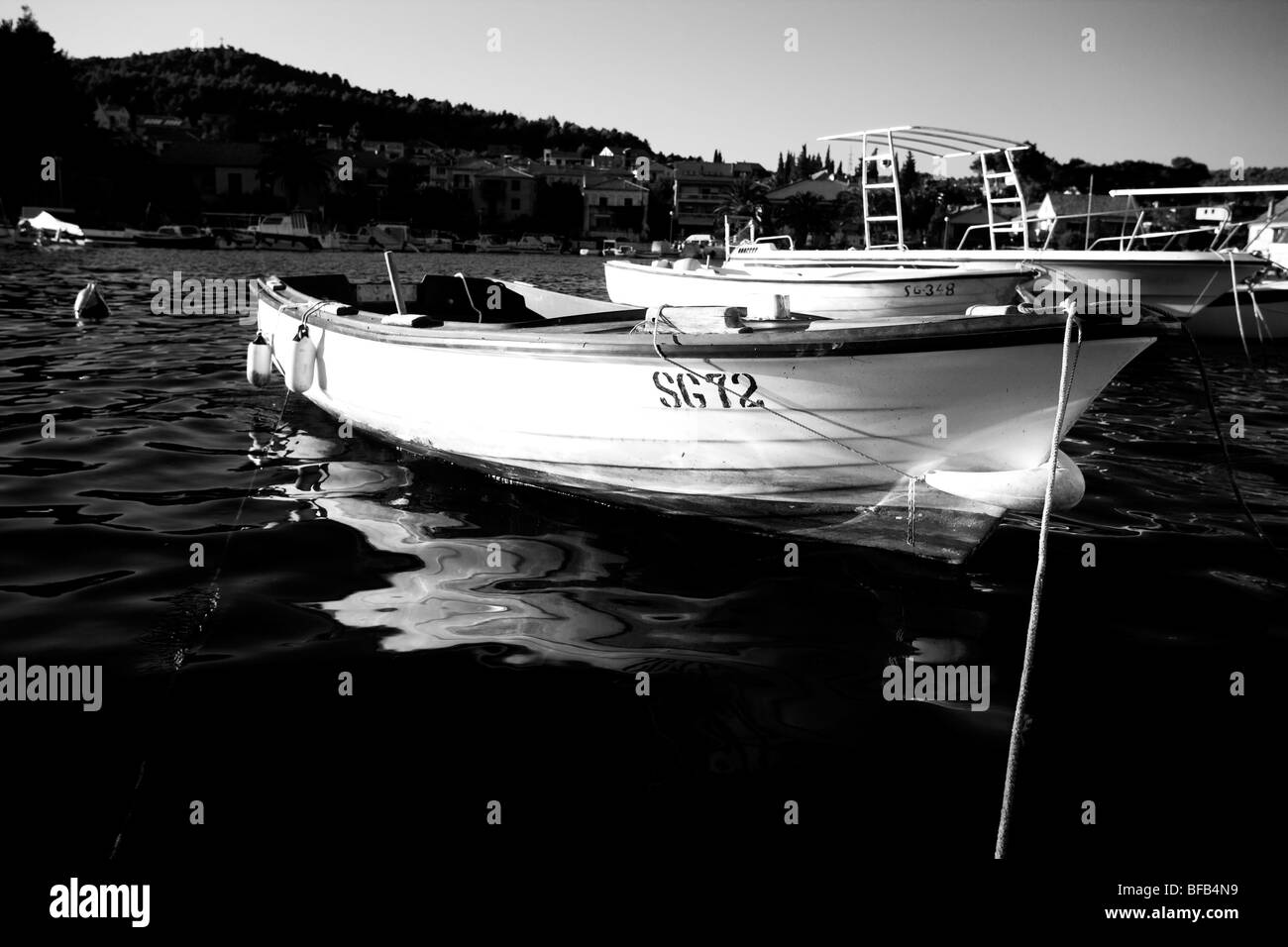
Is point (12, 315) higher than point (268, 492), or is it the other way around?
point (12, 315)

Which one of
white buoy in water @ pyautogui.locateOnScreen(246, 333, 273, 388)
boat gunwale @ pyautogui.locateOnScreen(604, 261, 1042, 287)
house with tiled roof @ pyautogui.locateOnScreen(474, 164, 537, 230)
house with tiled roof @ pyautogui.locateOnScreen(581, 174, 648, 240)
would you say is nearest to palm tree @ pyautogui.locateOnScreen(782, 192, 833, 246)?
house with tiled roof @ pyautogui.locateOnScreen(581, 174, 648, 240)

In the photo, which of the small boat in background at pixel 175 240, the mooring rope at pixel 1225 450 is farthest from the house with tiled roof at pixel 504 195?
the mooring rope at pixel 1225 450

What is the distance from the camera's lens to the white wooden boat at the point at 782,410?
4562mm

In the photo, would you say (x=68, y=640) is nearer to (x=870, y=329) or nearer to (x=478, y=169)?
(x=870, y=329)

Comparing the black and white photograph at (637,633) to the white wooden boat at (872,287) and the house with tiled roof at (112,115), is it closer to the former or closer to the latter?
the white wooden boat at (872,287)

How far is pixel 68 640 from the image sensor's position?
375cm

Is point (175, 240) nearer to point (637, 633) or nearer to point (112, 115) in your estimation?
point (637, 633)

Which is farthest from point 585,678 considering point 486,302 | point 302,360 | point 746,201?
Result: point 746,201

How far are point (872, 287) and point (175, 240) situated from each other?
4743 centimetres

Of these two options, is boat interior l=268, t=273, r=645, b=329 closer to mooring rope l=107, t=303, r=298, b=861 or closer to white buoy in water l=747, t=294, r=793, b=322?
mooring rope l=107, t=303, r=298, b=861

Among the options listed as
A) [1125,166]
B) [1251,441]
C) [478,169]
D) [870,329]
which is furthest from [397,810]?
[1125,166]

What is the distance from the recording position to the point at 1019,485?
4.68m

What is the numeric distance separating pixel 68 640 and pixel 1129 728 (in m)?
4.54
